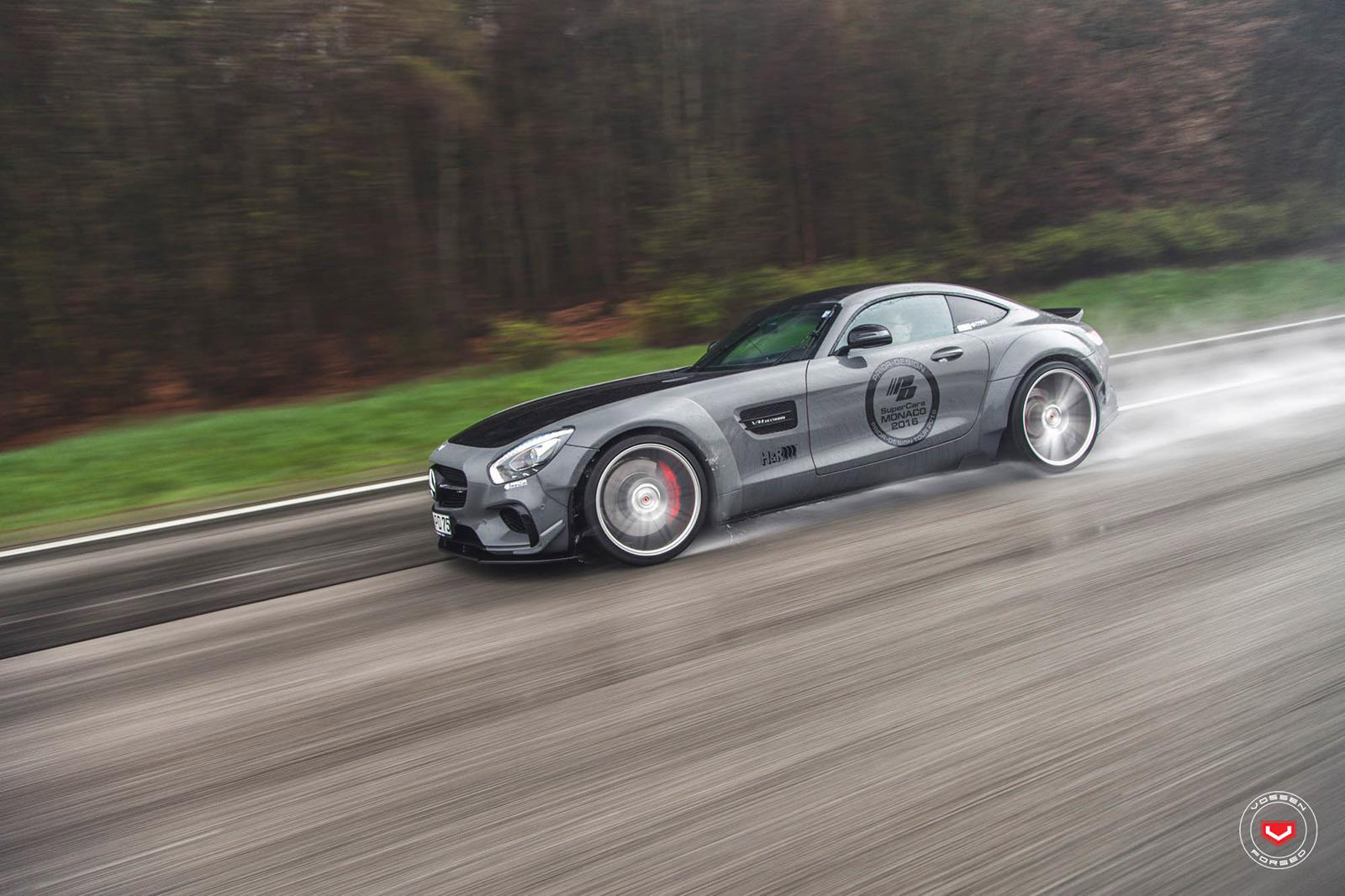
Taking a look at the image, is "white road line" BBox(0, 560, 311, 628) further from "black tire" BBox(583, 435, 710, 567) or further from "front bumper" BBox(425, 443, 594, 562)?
"black tire" BBox(583, 435, 710, 567)

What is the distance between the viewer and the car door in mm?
5934

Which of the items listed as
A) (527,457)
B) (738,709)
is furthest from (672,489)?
(738,709)

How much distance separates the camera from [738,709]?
144 inches

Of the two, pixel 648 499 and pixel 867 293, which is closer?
pixel 648 499

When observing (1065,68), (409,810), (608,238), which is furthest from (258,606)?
(1065,68)

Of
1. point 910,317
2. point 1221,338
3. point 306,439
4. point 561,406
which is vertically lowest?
point 1221,338

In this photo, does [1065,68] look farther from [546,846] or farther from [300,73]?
[546,846]

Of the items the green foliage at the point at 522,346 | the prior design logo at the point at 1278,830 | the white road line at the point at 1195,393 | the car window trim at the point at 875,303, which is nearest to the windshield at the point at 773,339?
the car window trim at the point at 875,303

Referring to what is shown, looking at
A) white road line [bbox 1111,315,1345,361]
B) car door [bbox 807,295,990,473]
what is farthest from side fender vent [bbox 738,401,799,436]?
white road line [bbox 1111,315,1345,361]

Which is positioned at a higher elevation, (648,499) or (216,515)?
(648,499)

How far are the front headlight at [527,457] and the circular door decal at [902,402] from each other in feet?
5.99

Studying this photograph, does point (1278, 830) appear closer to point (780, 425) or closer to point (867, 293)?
point (780, 425)

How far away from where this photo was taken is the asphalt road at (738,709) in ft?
9.23

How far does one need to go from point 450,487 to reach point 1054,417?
387 cm
